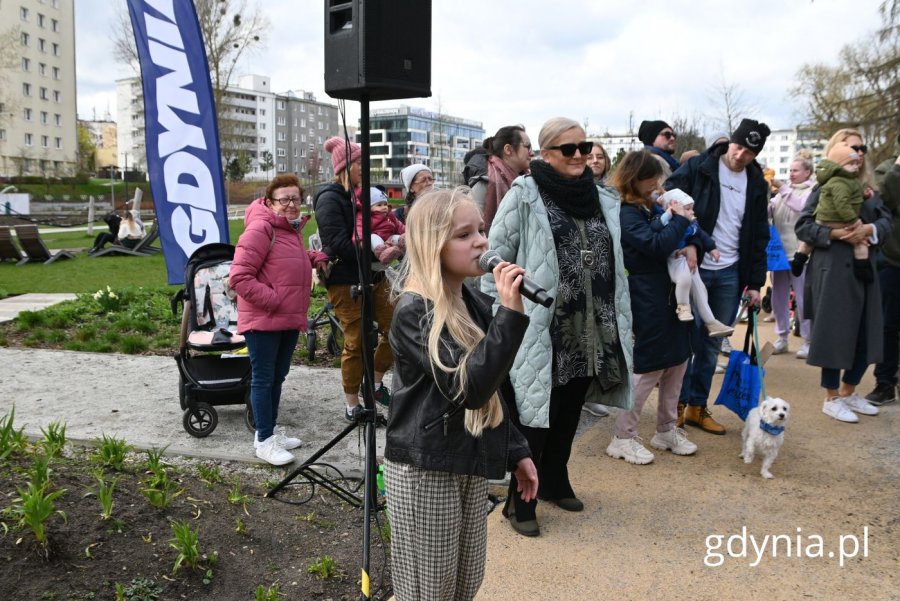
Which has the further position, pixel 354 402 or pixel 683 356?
pixel 354 402

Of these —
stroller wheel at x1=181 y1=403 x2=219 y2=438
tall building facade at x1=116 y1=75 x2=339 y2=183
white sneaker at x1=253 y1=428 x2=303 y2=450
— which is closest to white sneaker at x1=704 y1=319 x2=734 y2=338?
Answer: white sneaker at x1=253 y1=428 x2=303 y2=450

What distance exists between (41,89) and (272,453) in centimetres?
8825

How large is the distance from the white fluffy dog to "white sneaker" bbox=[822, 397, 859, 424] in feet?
4.68

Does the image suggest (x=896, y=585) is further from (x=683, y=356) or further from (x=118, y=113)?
(x=118, y=113)

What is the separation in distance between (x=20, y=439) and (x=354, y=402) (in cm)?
214

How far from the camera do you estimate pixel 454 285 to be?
224 centimetres

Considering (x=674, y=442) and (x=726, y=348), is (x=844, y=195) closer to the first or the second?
(x=674, y=442)

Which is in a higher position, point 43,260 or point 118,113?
point 118,113

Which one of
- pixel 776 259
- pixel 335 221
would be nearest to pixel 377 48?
pixel 335 221

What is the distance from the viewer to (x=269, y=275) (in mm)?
4594

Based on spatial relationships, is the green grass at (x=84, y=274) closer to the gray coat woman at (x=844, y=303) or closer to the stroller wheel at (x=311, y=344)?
the stroller wheel at (x=311, y=344)

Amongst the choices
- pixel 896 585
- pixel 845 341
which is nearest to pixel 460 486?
pixel 896 585

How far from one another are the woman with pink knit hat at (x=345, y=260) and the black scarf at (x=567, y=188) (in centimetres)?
159

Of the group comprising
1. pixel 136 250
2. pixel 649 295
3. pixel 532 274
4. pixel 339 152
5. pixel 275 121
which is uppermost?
pixel 275 121
